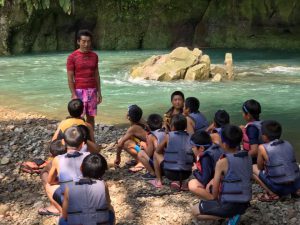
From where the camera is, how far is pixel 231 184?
468 centimetres

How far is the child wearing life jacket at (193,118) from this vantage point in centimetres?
679

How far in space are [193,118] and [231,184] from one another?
2290mm

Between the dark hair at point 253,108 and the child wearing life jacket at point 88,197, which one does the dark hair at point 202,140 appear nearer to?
the dark hair at point 253,108

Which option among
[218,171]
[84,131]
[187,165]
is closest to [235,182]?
[218,171]

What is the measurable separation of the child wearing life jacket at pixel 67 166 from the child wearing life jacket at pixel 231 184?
4.73ft

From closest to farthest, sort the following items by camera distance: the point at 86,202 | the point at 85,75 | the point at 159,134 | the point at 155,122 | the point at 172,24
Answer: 1. the point at 86,202
2. the point at 159,134
3. the point at 155,122
4. the point at 85,75
5. the point at 172,24

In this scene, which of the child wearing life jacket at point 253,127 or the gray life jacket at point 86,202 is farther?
the child wearing life jacket at point 253,127

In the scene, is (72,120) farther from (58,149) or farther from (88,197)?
(88,197)

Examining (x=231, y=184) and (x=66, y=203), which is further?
(x=231, y=184)

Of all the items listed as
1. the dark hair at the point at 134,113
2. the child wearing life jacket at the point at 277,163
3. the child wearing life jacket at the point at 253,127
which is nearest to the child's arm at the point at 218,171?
the child wearing life jacket at the point at 277,163

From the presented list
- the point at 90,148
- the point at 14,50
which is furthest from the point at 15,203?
the point at 14,50

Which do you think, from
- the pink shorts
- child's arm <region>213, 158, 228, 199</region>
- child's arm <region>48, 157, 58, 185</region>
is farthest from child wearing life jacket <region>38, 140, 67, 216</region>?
child's arm <region>213, 158, 228, 199</region>

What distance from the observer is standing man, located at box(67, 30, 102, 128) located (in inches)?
280

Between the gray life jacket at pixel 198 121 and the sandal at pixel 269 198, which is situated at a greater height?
the gray life jacket at pixel 198 121
